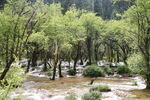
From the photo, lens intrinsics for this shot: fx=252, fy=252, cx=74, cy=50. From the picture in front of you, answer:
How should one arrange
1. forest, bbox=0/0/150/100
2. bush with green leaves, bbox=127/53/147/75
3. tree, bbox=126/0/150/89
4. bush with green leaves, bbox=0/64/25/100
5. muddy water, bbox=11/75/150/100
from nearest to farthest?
bush with green leaves, bbox=0/64/25/100 → forest, bbox=0/0/150/100 → muddy water, bbox=11/75/150/100 → tree, bbox=126/0/150/89 → bush with green leaves, bbox=127/53/147/75

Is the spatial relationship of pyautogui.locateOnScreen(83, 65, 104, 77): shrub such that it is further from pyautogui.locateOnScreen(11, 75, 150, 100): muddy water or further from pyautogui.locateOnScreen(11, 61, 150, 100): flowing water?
pyautogui.locateOnScreen(11, 75, 150, 100): muddy water

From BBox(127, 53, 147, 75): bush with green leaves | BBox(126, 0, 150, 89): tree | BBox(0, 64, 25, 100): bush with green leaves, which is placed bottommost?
BBox(127, 53, 147, 75): bush with green leaves

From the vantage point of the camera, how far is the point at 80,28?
1874 inches

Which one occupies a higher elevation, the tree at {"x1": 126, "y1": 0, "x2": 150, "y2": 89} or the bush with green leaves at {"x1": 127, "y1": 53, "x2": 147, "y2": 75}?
the tree at {"x1": 126, "y1": 0, "x2": 150, "y2": 89}

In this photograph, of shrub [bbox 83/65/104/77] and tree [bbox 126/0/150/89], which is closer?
tree [bbox 126/0/150/89]

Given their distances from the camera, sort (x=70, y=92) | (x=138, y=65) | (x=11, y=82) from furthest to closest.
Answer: (x=138, y=65), (x=70, y=92), (x=11, y=82)

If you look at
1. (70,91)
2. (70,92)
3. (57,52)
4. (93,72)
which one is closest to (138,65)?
(70,91)

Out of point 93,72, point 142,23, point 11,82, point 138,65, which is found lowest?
point 93,72

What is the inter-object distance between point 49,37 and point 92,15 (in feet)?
54.6

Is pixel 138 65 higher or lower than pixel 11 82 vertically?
lower

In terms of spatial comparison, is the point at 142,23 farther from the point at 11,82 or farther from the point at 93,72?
the point at 93,72

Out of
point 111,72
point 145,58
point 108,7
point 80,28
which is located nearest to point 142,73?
point 145,58

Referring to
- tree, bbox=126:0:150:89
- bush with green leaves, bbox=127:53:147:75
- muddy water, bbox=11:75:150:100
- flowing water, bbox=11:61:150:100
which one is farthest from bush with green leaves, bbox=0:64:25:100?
bush with green leaves, bbox=127:53:147:75

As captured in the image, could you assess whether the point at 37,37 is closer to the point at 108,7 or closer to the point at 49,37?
the point at 49,37
